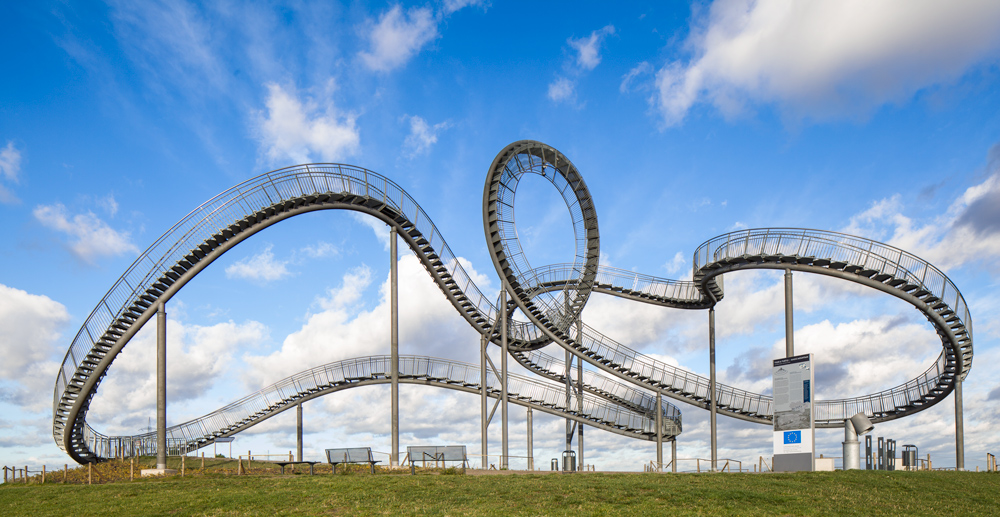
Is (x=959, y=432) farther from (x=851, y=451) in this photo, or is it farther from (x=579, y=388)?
(x=579, y=388)

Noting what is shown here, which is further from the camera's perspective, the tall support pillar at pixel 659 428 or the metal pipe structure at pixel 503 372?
the tall support pillar at pixel 659 428

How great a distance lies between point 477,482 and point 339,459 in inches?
292

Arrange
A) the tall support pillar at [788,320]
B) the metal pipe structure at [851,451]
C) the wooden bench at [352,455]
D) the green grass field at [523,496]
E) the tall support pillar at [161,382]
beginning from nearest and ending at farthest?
the green grass field at [523,496]
the wooden bench at [352,455]
the metal pipe structure at [851,451]
the tall support pillar at [161,382]
the tall support pillar at [788,320]

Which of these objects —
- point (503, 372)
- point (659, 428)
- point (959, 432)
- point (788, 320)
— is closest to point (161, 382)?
point (503, 372)

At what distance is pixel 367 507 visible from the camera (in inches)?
698

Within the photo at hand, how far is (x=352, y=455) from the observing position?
90.9 feet

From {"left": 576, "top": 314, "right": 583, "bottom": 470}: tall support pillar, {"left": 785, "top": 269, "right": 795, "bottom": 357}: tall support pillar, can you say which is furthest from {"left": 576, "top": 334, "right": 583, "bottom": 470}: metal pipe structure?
{"left": 785, "top": 269, "right": 795, "bottom": 357}: tall support pillar

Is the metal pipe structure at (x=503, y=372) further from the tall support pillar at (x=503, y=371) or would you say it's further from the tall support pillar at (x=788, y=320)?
the tall support pillar at (x=788, y=320)

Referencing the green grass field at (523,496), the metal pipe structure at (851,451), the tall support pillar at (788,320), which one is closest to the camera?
the green grass field at (523,496)

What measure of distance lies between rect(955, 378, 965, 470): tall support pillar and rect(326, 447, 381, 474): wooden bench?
29795 millimetres

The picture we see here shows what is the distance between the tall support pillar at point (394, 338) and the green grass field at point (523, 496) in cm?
645

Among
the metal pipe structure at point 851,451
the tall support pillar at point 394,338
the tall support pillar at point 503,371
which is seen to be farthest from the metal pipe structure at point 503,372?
the metal pipe structure at point 851,451

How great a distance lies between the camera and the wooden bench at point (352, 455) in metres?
27.4

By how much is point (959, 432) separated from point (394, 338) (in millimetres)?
29180
